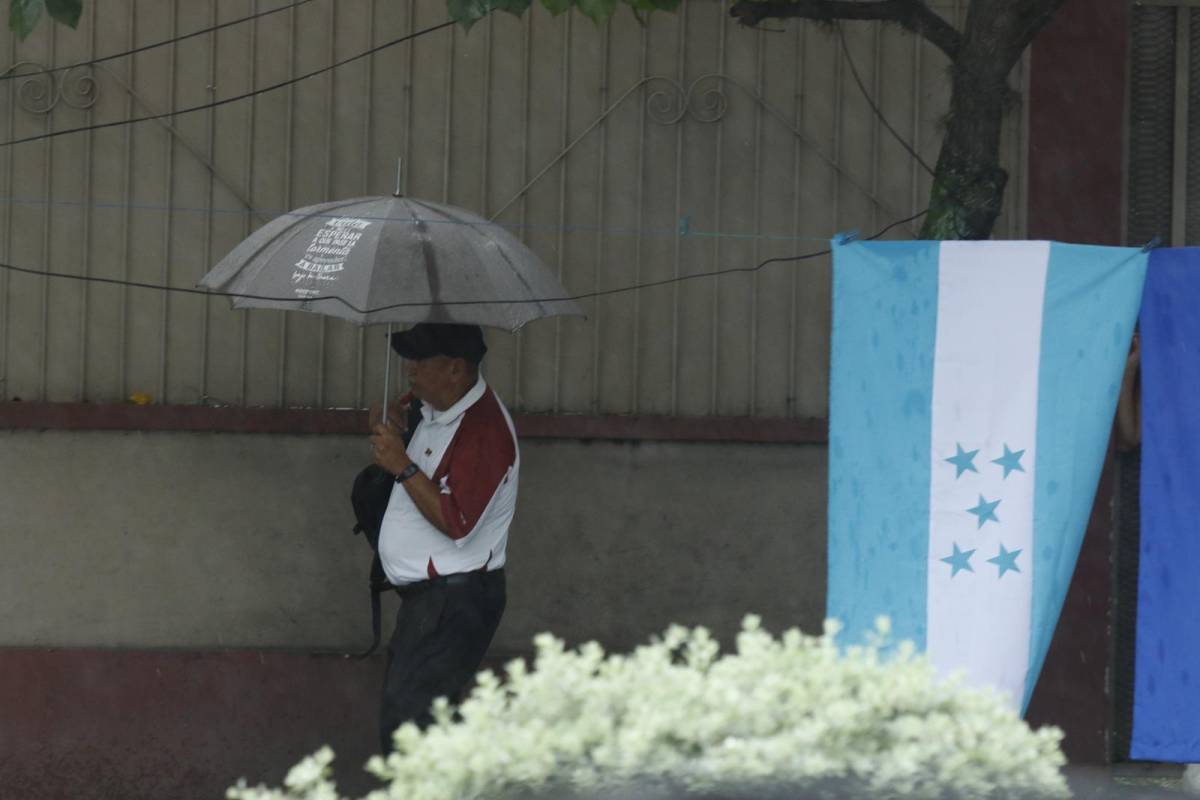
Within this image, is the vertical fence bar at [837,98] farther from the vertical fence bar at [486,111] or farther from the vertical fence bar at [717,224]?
the vertical fence bar at [486,111]

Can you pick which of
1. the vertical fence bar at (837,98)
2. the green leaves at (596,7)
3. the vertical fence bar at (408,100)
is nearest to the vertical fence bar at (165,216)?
the vertical fence bar at (408,100)

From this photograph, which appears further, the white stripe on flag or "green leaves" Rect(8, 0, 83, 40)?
the white stripe on flag

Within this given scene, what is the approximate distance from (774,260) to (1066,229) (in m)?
1.21

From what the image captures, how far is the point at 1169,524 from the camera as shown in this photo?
5.33 meters

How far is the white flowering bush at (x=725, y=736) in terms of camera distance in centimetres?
316

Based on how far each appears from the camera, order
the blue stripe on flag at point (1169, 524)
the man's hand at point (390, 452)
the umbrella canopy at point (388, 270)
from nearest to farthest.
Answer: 1. the blue stripe on flag at point (1169, 524)
2. the umbrella canopy at point (388, 270)
3. the man's hand at point (390, 452)

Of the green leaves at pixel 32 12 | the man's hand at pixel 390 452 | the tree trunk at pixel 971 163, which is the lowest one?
the man's hand at pixel 390 452

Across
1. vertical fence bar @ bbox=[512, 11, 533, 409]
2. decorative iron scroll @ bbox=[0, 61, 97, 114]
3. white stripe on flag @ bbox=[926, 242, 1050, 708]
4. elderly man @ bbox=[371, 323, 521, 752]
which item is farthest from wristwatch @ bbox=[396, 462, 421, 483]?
decorative iron scroll @ bbox=[0, 61, 97, 114]

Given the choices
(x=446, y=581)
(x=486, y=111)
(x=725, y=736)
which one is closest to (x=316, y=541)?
(x=446, y=581)

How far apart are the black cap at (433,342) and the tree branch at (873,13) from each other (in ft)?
4.58

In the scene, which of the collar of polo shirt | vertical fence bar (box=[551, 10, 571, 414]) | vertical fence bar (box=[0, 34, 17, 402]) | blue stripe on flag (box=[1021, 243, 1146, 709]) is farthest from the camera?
vertical fence bar (box=[551, 10, 571, 414])

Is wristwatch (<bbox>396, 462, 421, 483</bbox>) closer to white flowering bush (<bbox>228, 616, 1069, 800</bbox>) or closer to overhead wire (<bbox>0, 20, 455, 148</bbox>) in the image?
overhead wire (<bbox>0, 20, 455, 148</bbox>)

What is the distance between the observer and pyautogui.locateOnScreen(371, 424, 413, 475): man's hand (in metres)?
5.70

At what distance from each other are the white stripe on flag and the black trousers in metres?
1.55
